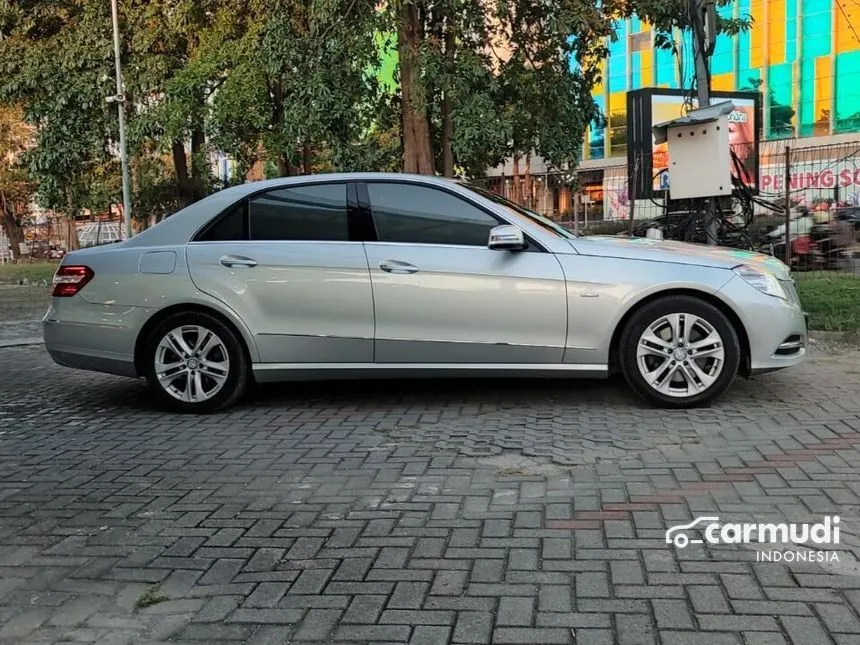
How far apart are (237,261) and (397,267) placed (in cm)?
118

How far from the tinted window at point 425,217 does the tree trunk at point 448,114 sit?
501cm

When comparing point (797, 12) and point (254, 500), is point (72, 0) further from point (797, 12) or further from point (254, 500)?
point (797, 12)

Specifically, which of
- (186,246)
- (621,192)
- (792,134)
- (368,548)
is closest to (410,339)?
(186,246)

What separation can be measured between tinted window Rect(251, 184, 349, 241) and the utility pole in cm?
598

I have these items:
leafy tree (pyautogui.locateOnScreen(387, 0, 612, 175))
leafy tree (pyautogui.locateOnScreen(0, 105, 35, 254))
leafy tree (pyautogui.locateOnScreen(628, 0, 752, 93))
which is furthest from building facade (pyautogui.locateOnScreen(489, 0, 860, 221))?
leafy tree (pyautogui.locateOnScreen(628, 0, 752, 93))

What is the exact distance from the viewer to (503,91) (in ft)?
39.9

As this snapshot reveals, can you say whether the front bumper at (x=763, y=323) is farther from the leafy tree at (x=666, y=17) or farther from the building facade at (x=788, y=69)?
the building facade at (x=788, y=69)

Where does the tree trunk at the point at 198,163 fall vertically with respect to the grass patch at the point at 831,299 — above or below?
above

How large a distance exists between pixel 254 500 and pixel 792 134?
48163mm

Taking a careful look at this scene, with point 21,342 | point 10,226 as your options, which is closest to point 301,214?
point 21,342

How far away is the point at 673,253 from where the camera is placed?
5.64 m

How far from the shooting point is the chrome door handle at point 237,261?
5.84m

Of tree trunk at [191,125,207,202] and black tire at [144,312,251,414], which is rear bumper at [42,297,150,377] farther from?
tree trunk at [191,125,207,202]

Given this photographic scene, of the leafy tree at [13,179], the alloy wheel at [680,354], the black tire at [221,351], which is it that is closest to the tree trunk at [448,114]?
the black tire at [221,351]
